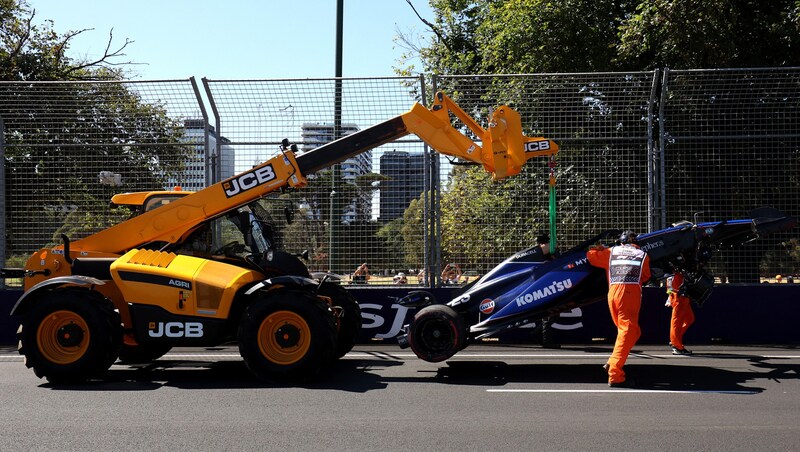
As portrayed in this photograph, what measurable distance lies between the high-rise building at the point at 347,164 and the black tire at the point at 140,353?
11.1 feet

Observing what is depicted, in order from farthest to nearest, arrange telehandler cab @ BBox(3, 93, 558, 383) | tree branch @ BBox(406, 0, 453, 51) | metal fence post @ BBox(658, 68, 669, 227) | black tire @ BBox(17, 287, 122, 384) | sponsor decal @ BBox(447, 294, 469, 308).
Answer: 1. tree branch @ BBox(406, 0, 453, 51)
2. metal fence post @ BBox(658, 68, 669, 227)
3. sponsor decal @ BBox(447, 294, 469, 308)
4. black tire @ BBox(17, 287, 122, 384)
5. telehandler cab @ BBox(3, 93, 558, 383)

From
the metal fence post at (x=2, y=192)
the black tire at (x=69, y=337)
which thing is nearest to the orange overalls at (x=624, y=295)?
the black tire at (x=69, y=337)

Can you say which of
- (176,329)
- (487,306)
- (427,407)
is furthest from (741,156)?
(176,329)

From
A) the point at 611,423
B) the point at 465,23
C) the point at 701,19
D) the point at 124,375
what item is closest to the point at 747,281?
the point at 701,19

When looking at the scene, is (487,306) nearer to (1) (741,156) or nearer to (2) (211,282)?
(2) (211,282)

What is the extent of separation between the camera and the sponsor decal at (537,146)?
976cm

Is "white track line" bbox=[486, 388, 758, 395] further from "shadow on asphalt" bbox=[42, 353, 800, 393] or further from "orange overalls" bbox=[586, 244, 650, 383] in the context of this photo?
"orange overalls" bbox=[586, 244, 650, 383]

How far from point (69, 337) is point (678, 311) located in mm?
7427

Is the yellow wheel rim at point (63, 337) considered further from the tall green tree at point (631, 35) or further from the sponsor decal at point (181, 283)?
→ the tall green tree at point (631, 35)

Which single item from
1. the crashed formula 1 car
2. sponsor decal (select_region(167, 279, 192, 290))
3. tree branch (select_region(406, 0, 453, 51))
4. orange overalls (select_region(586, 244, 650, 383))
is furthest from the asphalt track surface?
tree branch (select_region(406, 0, 453, 51))

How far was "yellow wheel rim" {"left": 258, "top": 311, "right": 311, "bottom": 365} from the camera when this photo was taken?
834 centimetres

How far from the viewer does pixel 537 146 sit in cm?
977

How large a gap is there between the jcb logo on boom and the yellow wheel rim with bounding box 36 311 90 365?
0.71 metres

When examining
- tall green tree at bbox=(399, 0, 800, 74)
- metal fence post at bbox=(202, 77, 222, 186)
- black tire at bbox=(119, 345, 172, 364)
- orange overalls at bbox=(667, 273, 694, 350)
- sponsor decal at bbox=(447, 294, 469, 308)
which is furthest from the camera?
tall green tree at bbox=(399, 0, 800, 74)
